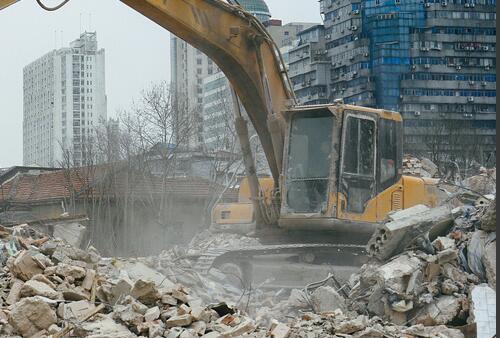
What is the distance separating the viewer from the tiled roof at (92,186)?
3294cm

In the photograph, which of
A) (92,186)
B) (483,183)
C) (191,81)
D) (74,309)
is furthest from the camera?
(191,81)

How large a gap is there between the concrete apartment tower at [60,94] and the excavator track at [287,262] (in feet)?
120

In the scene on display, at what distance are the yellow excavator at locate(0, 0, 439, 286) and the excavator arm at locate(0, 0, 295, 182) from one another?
0.01 meters

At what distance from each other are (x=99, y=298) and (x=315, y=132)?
15.0 feet

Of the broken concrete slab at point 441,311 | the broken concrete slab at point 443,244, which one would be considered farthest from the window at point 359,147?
the broken concrete slab at point 441,311

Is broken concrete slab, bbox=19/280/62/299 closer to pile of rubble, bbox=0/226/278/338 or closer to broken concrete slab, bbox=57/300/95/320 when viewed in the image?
pile of rubble, bbox=0/226/278/338

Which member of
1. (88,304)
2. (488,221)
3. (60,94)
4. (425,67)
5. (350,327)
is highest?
(60,94)

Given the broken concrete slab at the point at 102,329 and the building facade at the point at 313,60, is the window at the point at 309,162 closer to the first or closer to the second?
the broken concrete slab at the point at 102,329

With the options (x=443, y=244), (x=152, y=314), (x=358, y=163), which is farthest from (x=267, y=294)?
(x=152, y=314)

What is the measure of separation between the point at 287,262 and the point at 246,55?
2798 mm

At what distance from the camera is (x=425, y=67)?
33031 millimetres

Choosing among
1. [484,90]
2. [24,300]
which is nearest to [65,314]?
[24,300]

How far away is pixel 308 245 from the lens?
13211 mm

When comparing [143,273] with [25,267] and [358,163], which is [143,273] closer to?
[25,267]
